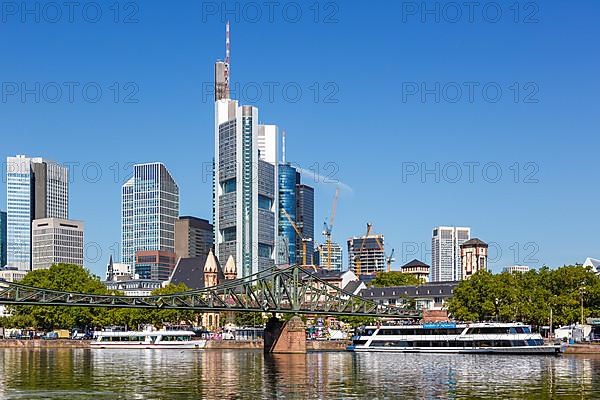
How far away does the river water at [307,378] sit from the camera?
2911 inches

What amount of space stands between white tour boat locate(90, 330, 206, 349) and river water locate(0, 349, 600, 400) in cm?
5517

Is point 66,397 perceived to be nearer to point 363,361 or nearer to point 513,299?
point 363,361

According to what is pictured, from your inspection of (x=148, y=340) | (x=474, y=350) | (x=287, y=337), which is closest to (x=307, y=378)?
(x=474, y=350)

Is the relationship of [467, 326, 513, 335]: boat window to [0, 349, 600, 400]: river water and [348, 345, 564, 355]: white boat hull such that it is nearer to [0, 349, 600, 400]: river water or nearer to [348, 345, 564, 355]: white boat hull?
[348, 345, 564, 355]: white boat hull

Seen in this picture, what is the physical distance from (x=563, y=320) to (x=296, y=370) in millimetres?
68288

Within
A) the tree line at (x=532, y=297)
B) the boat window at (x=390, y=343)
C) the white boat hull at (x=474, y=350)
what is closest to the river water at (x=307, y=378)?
the white boat hull at (x=474, y=350)

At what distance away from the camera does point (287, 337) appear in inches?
5714

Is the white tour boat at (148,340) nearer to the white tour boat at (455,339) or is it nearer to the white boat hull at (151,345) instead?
the white boat hull at (151,345)

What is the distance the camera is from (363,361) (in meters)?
120

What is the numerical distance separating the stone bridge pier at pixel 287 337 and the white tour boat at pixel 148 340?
3621 cm

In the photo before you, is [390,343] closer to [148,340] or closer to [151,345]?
[151,345]

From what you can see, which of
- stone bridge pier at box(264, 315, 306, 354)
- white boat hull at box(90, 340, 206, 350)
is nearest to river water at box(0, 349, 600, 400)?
stone bridge pier at box(264, 315, 306, 354)

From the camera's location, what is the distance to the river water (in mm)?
73938

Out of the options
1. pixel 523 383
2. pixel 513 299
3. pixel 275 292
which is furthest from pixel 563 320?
pixel 523 383
